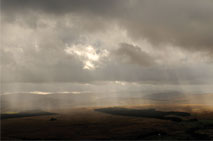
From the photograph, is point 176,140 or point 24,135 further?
point 24,135

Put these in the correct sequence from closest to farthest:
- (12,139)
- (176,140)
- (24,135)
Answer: (176,140), (12,139), (24,135)

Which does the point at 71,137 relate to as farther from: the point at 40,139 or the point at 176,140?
the point at 176,140

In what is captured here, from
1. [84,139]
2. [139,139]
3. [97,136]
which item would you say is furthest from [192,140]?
[84,139]

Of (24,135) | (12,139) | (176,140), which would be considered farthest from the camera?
(24,135)

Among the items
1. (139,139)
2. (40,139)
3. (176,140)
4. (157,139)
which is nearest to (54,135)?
(40,139)

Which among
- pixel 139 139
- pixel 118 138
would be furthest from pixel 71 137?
pixel 139 139

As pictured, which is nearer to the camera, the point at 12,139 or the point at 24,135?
the point at 12,139

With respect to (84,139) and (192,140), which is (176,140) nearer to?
(192,140)

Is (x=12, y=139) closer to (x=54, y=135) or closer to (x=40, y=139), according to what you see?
(x=40, y=139)
